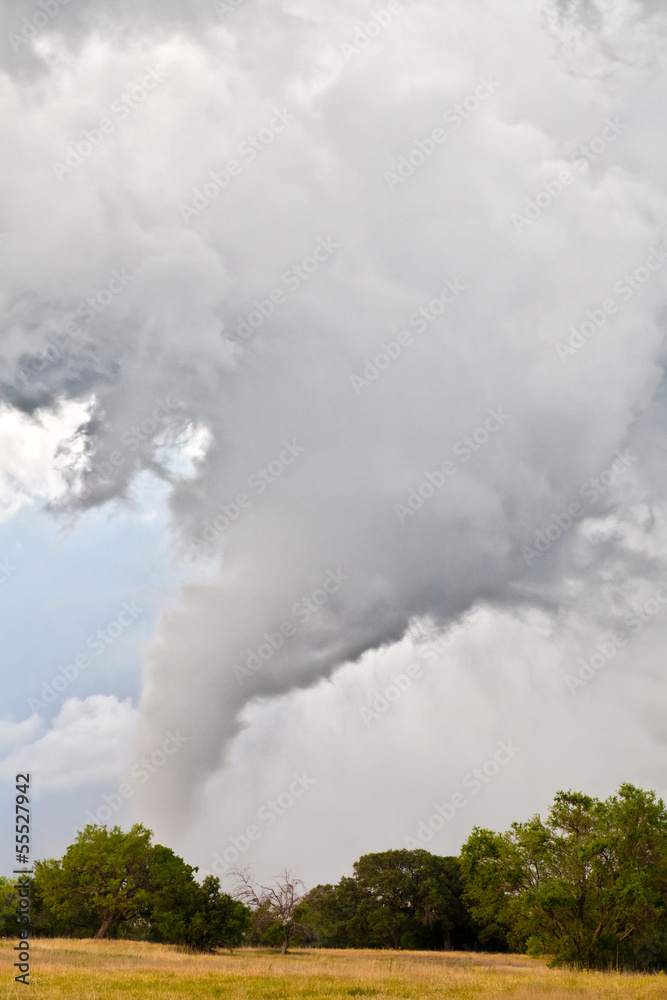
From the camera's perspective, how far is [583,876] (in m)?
38.2

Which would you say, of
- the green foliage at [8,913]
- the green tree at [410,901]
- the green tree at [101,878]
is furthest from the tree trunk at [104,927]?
the green tree at [410,901]

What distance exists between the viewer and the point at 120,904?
58.4 metres

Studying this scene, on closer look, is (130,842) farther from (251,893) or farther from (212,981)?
Answer: (212,981)

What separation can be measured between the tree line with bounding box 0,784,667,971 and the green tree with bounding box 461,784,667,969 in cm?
7

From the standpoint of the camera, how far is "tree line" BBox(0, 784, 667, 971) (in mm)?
38156

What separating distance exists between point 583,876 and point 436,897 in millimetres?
48376

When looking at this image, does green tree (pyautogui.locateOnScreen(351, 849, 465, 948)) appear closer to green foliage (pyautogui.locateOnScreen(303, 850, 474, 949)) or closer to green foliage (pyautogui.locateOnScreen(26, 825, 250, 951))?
green foliage (pyautogui.locateOnScreen(303, 850, 474, 949))

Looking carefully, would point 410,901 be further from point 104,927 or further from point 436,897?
point 104,927

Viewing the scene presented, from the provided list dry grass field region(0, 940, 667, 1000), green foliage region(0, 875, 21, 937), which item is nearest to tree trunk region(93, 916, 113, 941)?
green foliage region(0, 875, 21, 937)

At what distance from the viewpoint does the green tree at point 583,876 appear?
1486 inches

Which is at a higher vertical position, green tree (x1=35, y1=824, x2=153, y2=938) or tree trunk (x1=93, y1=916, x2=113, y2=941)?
green tree (x1=35, y1=824, x2=153, y2=938)

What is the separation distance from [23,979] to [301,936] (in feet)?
145

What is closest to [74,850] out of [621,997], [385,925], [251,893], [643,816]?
[251,893]

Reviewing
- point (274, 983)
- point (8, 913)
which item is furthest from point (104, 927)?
point (274, 983)
